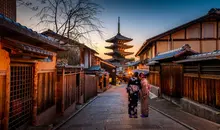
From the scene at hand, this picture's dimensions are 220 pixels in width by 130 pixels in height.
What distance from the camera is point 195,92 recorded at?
11250 millimetres

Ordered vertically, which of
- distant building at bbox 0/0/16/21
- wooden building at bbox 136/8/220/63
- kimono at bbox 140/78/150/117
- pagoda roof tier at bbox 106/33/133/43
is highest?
pagoda roof tier at bbox 106/33/133/43

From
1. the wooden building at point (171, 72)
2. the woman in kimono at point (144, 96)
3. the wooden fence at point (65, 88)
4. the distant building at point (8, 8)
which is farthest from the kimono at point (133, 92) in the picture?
Result: the distant building at point (8, 8)

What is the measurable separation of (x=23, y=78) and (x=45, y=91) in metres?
2.24

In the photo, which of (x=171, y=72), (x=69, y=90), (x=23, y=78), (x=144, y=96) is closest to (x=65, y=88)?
(x=69, y=90)

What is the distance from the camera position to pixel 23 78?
7070 mm

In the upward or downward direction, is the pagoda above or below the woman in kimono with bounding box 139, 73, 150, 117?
above

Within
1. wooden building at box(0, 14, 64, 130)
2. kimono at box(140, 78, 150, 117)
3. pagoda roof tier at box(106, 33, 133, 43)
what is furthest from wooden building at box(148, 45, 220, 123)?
pagoda roof tier at box(106, 33, 133, 43)

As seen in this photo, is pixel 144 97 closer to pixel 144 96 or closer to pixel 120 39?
pixel 144 96

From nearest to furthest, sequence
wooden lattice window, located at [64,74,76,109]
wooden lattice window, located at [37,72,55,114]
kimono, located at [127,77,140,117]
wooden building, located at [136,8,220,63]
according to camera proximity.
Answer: wooden lattice window, located at [37,72,55,114] → kimono, located at [127,77,140,117] → wooden lattice window, located at [64,74,76,109] → wooden building, located at [136,8,220,63]

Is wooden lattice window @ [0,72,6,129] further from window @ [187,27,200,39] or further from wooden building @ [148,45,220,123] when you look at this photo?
window @ [187,27,200,39]

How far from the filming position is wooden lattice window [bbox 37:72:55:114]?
8445mm

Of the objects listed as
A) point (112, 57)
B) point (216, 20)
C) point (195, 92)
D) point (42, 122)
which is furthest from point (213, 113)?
point (112, 57)

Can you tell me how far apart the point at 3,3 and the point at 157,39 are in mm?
17047

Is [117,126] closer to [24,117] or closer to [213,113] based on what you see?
[24,117]
